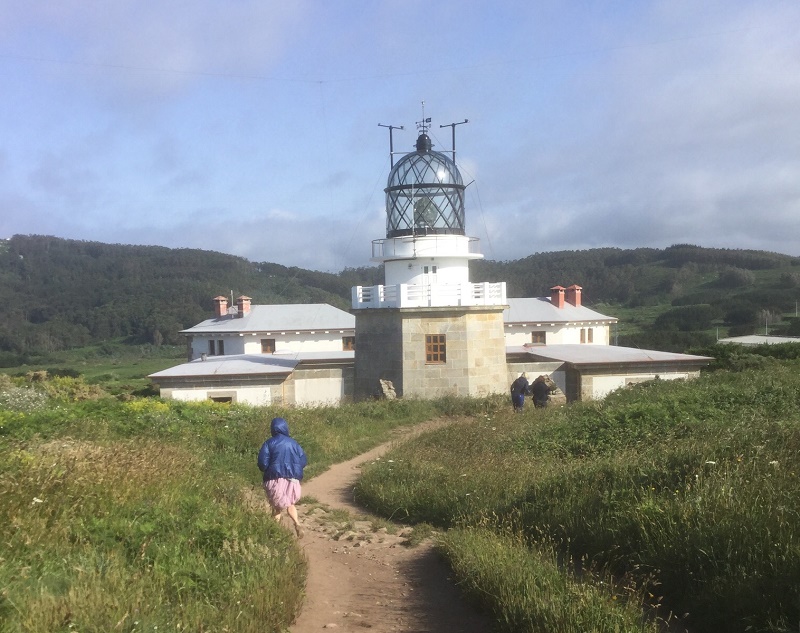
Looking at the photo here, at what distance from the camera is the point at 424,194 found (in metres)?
20.1

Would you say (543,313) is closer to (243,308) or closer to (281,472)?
(243,308)

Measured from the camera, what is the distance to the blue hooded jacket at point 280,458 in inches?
283

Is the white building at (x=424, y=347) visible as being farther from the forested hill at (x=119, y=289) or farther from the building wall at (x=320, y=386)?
the forested hill at (x=119, y=289)

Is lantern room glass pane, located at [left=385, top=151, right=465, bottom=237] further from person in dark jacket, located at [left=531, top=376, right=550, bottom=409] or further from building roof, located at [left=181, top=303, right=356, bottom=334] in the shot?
building roof, located at [left=181, top=303, right=356, bottom=334]

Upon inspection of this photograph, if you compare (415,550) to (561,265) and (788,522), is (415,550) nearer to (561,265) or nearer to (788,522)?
(788,522)

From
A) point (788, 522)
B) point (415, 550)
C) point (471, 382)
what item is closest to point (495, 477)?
point (415, 550)

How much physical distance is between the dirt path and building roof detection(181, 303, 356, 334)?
2447cm

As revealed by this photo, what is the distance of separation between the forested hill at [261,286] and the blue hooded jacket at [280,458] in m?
58.6

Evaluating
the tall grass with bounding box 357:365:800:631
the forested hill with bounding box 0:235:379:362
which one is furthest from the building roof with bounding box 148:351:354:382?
the forested hill with bounding box 0:235:379:362

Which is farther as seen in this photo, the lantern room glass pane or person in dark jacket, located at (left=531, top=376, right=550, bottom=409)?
the lantern room glass pane

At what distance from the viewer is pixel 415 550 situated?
6.96 m

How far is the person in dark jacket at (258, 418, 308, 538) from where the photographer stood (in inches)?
283

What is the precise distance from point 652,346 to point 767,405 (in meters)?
37.8

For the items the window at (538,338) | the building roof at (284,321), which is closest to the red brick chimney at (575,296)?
the window at (538,338)
